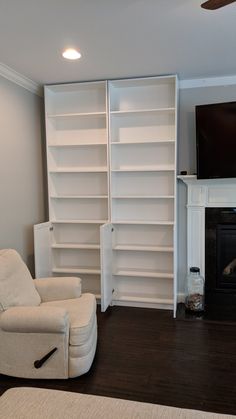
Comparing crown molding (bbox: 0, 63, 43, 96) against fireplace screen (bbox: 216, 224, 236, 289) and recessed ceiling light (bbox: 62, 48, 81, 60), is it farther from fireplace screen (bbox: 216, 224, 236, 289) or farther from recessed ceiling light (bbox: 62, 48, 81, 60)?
fireplace screen (bbox: 216, 224, 236, 289)

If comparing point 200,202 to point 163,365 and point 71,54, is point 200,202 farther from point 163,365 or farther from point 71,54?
point 71,54

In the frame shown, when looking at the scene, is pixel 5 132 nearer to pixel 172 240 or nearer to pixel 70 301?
pixel 70 301

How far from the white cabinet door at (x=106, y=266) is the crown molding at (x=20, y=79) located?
170cm

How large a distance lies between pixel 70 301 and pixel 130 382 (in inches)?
31.4

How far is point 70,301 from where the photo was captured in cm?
275

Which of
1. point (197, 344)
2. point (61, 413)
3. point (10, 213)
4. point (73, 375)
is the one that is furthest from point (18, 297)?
point (197, 344)

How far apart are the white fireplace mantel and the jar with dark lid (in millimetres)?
147

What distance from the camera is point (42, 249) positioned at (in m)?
3.56

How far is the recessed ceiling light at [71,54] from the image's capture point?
8.82 feet

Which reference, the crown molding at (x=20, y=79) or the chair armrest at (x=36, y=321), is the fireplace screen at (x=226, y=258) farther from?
the crown molding at (x=20, y=79)

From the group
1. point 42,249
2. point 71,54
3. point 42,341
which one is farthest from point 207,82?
point 42,341

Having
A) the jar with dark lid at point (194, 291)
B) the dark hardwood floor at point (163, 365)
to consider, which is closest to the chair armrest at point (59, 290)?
the dark hardwood floor at point (163, 365)

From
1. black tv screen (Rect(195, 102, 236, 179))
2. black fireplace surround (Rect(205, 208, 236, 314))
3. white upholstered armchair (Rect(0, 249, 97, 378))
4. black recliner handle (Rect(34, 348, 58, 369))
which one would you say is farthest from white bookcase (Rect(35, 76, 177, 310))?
black recliner handle (Rect(34, 348, 58, 369))

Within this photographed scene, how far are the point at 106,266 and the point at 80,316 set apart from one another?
1.05m
